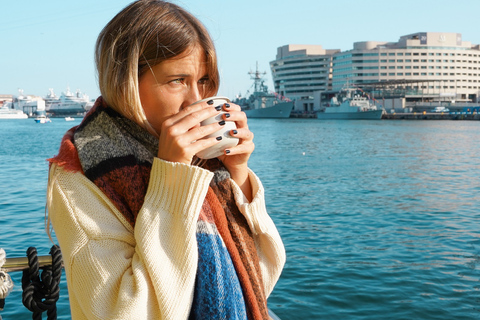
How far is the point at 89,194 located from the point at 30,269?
10.0 inches

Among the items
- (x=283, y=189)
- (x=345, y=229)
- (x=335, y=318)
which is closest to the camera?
(x=335, y=318)

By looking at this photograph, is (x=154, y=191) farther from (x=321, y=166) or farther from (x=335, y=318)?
(x=321, y=166)

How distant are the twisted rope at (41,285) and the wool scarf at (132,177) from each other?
223 millimetres

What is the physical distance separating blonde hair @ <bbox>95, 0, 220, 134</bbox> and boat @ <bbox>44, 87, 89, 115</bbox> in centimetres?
11357

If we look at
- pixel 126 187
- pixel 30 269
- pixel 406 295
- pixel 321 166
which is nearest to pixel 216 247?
pixel 126 187

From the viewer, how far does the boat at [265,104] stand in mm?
91562

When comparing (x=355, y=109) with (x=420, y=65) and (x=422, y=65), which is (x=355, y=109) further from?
(x=422, y=65)

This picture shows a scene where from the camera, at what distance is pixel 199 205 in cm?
109

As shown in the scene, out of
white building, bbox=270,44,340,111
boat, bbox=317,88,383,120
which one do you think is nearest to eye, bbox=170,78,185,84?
boat, bbox=317,88,383,120

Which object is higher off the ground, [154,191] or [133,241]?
[154,191]

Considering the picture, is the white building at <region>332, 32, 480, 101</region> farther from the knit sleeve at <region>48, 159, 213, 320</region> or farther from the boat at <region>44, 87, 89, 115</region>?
the knit sleeve at <region>48, 159, 213, 320</region>

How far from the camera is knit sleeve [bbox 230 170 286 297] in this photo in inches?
52.4

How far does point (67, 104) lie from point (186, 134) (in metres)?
118

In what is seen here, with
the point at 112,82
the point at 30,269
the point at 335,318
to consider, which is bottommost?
the point at 335,318
